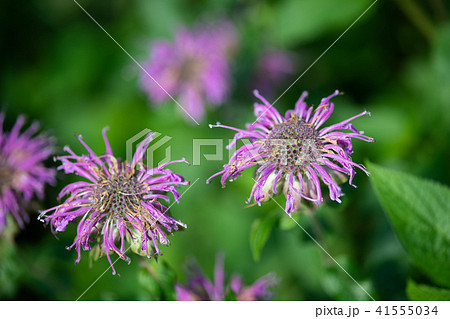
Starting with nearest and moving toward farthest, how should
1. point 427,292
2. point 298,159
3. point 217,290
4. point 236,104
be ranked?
point 298,159
point 427,292
point 217,290
point 236,104

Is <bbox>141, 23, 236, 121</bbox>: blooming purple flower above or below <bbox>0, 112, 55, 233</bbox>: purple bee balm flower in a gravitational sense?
above

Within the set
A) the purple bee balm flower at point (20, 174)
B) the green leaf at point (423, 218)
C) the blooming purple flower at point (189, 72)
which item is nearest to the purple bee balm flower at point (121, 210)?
the purple bee balm flower at point (20, 174)

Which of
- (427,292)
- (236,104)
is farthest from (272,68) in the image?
(427,292)

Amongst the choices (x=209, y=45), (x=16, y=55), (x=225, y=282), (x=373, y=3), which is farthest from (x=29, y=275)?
(x=373, y=3)

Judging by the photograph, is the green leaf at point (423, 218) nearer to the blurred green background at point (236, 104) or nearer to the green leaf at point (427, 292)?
Result: the green leaf at point (427, 292)

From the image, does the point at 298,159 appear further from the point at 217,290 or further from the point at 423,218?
the point at 217,290
